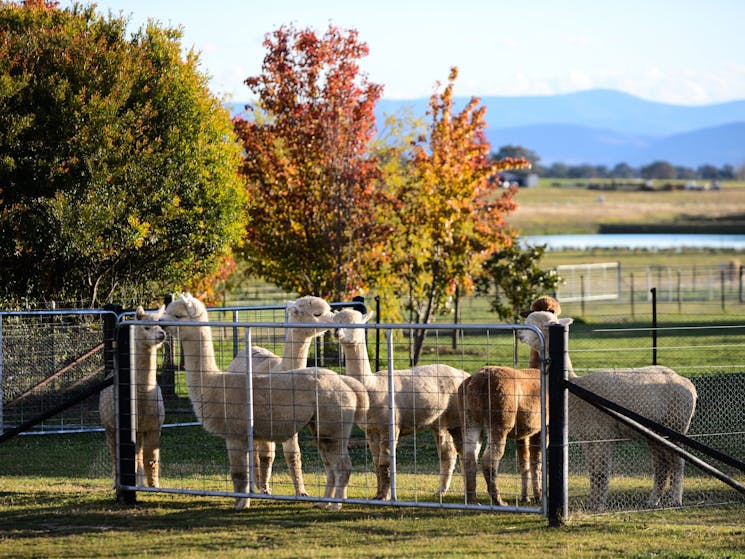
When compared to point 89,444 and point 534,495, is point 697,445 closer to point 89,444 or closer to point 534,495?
point 534,495

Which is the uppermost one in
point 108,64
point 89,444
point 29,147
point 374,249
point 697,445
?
point 108,64

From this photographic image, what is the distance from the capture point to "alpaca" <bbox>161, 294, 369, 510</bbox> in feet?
31.7

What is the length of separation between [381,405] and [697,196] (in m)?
129

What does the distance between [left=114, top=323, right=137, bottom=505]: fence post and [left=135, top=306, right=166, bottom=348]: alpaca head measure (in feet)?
0.80

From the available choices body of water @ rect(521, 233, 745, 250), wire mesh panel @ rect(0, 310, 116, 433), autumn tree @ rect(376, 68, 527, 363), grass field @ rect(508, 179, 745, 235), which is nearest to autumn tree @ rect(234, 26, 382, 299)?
autumn tree @ rect(376, 68, 527, 363)

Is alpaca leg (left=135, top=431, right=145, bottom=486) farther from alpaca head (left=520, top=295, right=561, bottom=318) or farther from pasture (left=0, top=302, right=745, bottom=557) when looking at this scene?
alpaca head (left=520, top=295, right=561, bottom=318)

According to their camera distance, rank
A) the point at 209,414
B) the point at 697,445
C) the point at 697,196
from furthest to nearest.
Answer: the point at 697,196 → the point at 209,414 → the point at 697,445

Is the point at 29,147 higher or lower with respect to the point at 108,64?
lower

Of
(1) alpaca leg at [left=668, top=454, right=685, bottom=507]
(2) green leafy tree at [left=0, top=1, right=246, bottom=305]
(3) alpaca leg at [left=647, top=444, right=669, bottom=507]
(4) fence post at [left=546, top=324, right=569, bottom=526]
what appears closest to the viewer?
(4) fence post at [left=546, top=324, right=569, bottom=526]

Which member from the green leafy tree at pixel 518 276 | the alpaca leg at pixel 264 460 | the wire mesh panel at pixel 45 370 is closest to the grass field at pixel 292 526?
the alpaca leg at pixel 264 460

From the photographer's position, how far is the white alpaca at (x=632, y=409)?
9578 millimetres

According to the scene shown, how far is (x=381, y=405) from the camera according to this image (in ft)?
33.6

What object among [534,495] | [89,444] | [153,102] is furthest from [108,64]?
[534,495]

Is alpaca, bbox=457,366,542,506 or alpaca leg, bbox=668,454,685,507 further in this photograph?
alpaca leg, bbox=668,454,685,507
